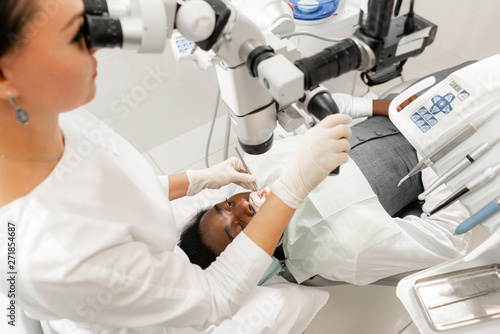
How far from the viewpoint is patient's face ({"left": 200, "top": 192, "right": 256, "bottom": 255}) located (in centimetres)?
122

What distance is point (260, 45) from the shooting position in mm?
669

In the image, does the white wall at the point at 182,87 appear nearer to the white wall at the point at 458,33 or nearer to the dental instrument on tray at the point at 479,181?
the white wall at the point at 458,33

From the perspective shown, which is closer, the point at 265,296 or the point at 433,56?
the point at 265,296

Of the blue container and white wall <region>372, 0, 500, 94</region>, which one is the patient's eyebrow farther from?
white wall <region>372, 0, 500, 94</region>

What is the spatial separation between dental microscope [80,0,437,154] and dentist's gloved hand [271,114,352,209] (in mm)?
107

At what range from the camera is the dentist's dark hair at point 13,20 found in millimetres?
493

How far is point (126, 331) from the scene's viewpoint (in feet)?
3.06

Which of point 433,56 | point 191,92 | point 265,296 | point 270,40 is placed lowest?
point 265,296

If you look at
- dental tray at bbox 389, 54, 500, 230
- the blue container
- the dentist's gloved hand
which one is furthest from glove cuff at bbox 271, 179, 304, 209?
the blue container

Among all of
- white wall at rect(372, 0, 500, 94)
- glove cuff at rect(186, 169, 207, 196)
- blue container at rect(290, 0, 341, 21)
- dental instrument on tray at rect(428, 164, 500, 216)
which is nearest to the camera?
dental instrument on tray at rect(428, 164, 500, 216)

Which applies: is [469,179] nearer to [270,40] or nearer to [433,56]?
[270,40]

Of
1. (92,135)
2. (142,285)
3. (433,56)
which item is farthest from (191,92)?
(433,56)

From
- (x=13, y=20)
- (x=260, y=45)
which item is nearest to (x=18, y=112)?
(x=13, y=20)

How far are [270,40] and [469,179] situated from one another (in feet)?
1.77
